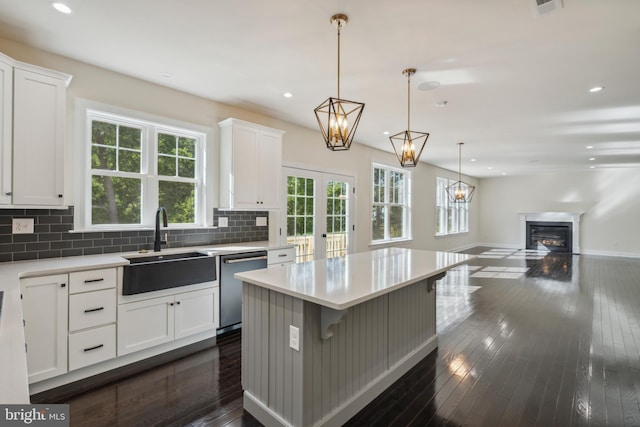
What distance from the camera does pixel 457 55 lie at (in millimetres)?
2699

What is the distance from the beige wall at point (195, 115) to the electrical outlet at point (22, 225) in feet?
1.09

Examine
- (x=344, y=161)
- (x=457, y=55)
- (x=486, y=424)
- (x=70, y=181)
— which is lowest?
(x=486, y=424)

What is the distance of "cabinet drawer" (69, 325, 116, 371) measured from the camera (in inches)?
93.2

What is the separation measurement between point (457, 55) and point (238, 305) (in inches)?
128

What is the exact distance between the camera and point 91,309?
2438mm

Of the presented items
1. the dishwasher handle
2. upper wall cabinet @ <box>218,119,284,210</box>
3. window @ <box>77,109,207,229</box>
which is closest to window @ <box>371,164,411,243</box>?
upper wall cabinet @ <box>218,119,284,210</box>

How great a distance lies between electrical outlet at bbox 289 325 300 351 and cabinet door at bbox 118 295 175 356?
1621mm

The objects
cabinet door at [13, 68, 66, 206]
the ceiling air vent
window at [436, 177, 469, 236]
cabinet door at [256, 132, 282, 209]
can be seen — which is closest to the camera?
the ceiling air vent

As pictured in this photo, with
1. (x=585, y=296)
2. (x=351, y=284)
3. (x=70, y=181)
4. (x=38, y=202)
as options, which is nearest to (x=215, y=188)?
(x=70, y=181)

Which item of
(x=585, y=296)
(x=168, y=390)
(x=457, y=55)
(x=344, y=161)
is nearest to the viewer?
(x=168, y=390)

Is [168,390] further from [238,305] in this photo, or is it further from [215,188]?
[215,188]

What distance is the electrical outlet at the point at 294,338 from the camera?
5.82ft

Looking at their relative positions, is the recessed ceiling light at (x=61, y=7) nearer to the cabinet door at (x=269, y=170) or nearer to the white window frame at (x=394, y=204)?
the cabinet door at (x=269, y=170)

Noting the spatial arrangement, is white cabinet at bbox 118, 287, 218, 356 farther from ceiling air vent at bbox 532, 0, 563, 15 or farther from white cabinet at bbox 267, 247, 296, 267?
ceiling air vent at bbox 532, 0, 563, 15
